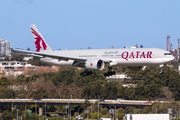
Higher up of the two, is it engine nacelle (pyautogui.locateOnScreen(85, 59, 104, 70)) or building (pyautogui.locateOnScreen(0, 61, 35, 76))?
building (pyautogui.locateOnScreen(0, 61, 35, 76))

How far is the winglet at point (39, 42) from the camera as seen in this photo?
78438 mm

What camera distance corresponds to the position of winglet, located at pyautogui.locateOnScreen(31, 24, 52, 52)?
78438 mm

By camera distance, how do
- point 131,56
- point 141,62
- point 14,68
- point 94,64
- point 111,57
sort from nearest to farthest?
1. point 141,62
2. point 131,56
3. point 94,64
4. point 111,57
5. point 14,68

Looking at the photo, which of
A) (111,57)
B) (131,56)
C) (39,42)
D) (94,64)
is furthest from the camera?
(39,42)

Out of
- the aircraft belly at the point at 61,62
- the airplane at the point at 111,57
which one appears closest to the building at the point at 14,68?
the aircraft belly at the point at 61,62

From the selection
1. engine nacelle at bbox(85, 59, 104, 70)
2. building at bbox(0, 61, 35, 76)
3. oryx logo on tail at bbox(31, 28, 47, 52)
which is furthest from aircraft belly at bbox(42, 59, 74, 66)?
building at bbox(0, 61, 35, 76)

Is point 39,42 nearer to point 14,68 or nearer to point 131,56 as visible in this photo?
point 131,56

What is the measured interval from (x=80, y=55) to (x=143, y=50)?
1319 centimetres

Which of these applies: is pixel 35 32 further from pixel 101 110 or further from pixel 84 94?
pixel 84 94

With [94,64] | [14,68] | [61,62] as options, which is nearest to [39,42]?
[61,62]

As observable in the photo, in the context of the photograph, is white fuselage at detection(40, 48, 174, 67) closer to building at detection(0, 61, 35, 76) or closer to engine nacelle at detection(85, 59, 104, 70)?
engine nacelle at detection(85, 59, 104, 70)

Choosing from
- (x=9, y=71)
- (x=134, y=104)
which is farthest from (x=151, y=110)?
(x=9, y=71)

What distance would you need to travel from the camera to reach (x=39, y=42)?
78625 millimetres

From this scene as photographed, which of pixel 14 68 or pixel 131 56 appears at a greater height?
pixel 14 68
